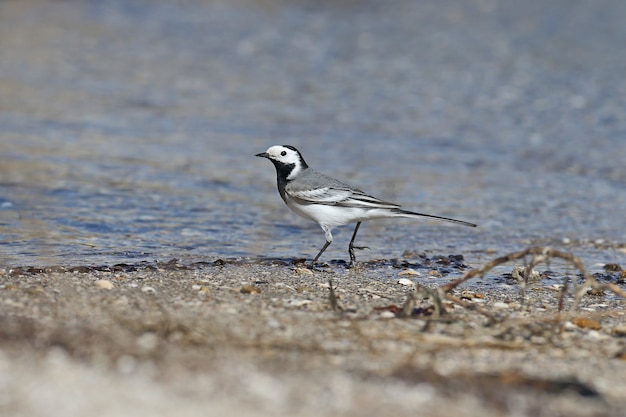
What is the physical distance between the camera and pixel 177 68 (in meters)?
16.6

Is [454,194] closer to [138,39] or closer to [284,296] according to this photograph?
[284,296]

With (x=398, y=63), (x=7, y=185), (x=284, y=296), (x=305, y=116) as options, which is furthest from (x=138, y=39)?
(x=284, y=296)

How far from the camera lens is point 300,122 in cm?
1330

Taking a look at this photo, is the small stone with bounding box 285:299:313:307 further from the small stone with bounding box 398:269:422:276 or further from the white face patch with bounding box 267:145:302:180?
the white face patch with bounding box 267:145:302:180

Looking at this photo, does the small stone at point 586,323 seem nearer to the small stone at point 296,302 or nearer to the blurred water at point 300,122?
the small stone at point 296,302

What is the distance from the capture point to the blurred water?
8367 mm

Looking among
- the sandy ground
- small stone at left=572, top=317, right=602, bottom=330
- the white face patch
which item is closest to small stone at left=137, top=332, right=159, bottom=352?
the sandy ground

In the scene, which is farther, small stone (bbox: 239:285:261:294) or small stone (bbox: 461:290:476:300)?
small stone (bbox: 461:290:476:300)

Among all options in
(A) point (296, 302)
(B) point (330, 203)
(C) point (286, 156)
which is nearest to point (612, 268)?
(B) point (330, 203)

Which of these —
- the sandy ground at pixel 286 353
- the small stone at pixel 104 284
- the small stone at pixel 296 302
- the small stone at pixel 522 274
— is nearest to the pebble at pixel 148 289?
the sandy ground at pixel 286 353

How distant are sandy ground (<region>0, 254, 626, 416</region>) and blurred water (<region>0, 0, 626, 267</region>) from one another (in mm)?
1714

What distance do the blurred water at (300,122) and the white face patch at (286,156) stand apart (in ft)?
2.26

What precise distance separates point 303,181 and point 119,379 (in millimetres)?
3592

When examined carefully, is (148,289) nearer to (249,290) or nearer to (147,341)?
(249,290)
